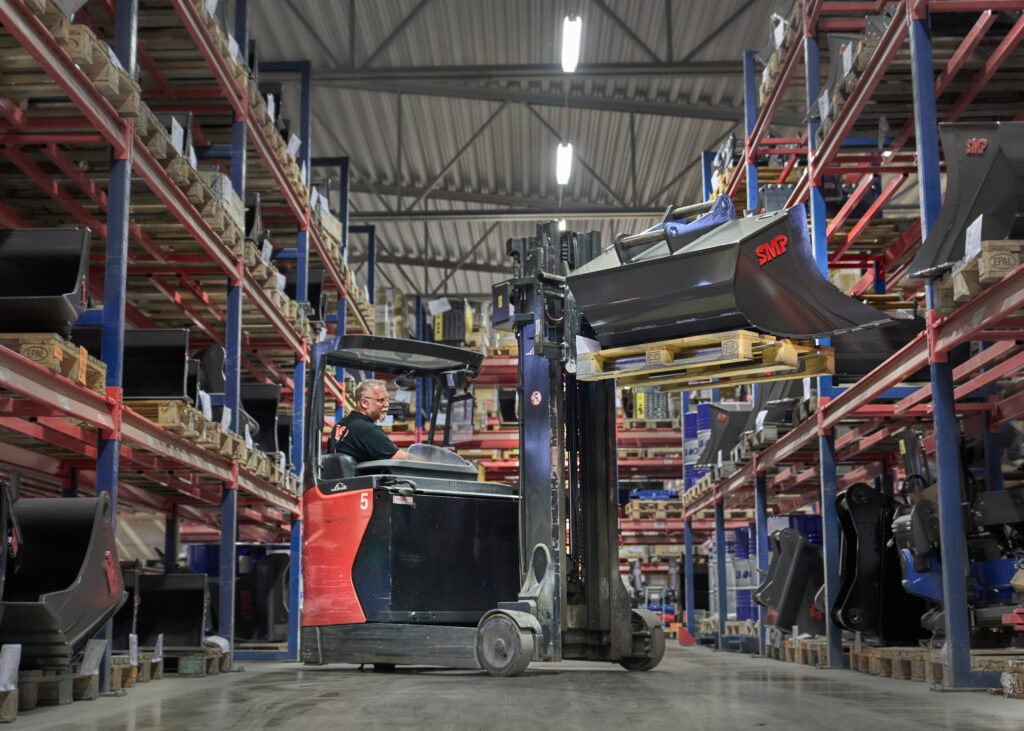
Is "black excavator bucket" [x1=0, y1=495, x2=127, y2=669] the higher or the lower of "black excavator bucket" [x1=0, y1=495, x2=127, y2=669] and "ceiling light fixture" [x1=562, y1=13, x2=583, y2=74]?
the lower

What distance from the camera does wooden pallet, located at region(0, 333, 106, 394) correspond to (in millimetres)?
6641

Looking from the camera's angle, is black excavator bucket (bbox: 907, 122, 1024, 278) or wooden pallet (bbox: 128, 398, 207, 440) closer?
black excavator bucket (bbox: 907, 122, 1024, 278)

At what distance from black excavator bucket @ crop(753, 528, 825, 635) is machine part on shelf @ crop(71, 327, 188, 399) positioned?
19.7 feet

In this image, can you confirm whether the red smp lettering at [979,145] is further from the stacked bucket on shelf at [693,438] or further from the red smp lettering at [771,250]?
the stacked bucket on shelf at [693,438]

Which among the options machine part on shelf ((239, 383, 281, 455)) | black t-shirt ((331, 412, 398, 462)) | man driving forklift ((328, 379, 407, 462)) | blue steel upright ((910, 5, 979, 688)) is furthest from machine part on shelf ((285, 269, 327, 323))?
blue steel upright ((910, 5, 979, 688))

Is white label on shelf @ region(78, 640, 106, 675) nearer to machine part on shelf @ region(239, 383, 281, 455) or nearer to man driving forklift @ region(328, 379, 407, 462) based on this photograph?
man driving forklift @ region(328, 379, 407, 462)

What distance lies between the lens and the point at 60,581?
24.4ft

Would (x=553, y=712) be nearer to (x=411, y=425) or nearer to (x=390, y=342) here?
(x=390, y=342)

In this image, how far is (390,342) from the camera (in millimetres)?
8422

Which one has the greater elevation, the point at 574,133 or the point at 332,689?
the point at 574,133

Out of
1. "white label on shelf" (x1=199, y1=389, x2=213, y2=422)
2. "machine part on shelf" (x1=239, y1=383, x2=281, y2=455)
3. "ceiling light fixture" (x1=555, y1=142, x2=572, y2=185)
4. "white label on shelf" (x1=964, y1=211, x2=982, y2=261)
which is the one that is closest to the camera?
"white label on shelf" (x1=964, y1=211, x2=982, y2=261)

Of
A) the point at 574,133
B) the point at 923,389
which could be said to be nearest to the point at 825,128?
the point at 923,389

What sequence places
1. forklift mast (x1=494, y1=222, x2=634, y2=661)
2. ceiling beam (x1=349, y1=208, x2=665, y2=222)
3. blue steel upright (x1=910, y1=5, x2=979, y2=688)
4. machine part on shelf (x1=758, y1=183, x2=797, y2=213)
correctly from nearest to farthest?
blue steel upright (x1=910, y1=5, x2=979, y2=688) → forklift mast (x1=494, y1=222, x2=634, y2=661) → machine part on shelf (x1=758, y1=183, x2=797, y2=213) → ceiling beam (x1=349, y1=208, x2=665, y2=222)

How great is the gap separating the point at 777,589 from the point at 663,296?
560cm
